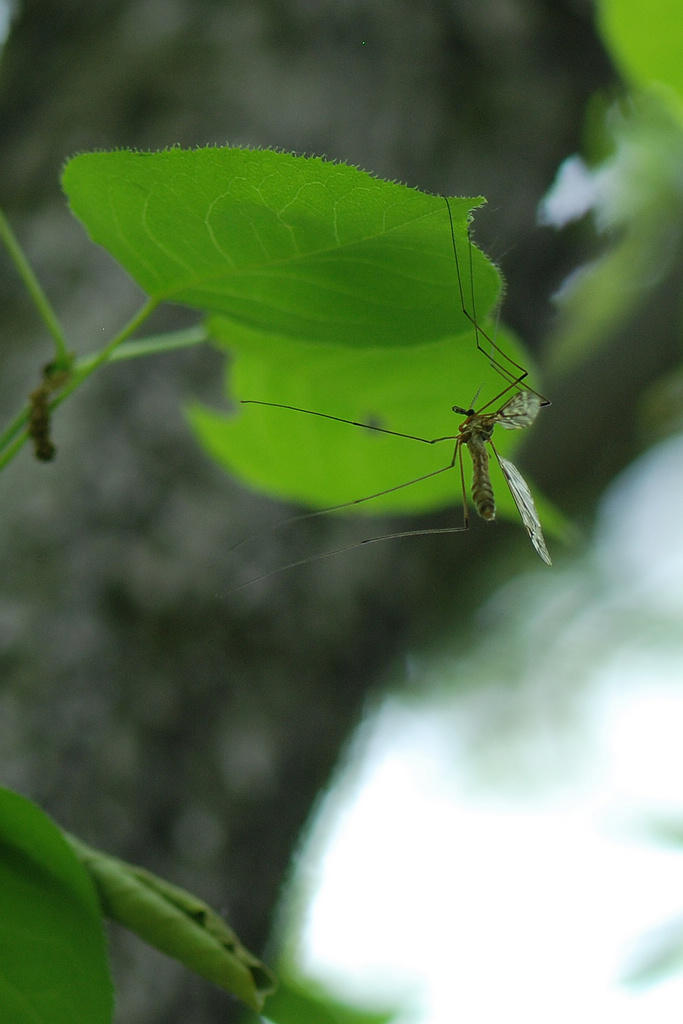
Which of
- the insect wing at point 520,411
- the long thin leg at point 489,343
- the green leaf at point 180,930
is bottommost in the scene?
the green leaf at point 180,930

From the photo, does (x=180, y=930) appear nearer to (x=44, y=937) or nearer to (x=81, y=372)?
(x=44, y=937)

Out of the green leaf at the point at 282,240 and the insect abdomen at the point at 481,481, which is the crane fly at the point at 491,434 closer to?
the insect abdomen at the point at 481,481

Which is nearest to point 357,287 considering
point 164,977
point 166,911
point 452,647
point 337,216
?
point 337,216

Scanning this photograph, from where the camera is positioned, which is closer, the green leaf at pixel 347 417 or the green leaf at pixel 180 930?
the green leaf at pixel 180 930

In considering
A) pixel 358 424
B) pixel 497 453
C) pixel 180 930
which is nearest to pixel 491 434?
pixel 497 453

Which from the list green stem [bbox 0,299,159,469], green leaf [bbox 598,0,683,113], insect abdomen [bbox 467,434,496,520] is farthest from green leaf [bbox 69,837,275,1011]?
green leaf [bbox 598,0,683,113]

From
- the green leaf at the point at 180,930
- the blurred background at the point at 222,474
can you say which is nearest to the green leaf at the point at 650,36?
the blurred background at the point at 222,474

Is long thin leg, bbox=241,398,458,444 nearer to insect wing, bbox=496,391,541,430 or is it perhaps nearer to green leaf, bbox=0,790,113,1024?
insect wing, bbox=496,391,541,430
